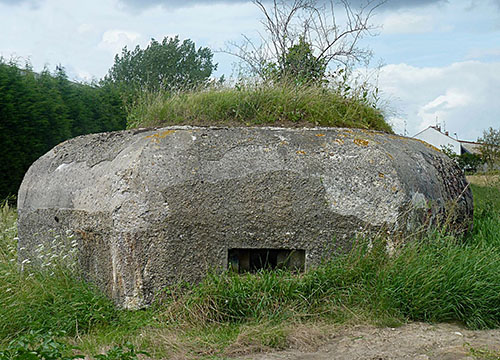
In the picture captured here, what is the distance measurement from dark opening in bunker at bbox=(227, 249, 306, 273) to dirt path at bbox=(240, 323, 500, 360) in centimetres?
73

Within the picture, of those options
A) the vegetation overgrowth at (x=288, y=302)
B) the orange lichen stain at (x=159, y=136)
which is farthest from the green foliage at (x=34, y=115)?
the orange lichen stain at (x=159, y=136)

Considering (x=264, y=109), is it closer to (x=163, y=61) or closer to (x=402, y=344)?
Answer: (x=402, y=344)

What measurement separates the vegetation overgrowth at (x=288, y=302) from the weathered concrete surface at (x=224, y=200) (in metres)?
Answer: 0.18

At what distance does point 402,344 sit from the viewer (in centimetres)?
338

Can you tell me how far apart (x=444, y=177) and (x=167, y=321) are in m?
2.89

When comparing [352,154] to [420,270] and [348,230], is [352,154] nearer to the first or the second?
[348,230]

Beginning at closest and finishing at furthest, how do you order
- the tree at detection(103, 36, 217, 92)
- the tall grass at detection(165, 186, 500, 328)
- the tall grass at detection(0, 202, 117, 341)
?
1. the tall grass at detection(165, 186, 500, 328)
2. the tall grass at detection(0, 202, 117, 341)
3. the tree at detection(103, 36, 217, 92)

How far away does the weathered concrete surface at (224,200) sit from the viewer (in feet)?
12.9

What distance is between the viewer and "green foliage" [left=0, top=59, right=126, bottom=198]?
8.34 meters

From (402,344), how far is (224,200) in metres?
1.56

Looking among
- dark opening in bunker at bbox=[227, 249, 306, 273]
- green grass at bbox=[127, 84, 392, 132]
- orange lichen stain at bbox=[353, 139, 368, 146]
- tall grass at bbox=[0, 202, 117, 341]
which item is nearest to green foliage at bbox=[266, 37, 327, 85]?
green grass at bbox=[127, 84, 392, 132]

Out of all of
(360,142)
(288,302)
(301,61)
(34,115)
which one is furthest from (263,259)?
(34,115)

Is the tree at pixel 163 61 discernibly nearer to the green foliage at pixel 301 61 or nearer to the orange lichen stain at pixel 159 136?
the green foliage at pixel 301 61

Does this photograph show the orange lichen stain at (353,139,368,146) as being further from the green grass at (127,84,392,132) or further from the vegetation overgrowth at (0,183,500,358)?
the vegetation overgrowth at (0,183,500,358)
